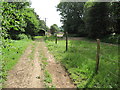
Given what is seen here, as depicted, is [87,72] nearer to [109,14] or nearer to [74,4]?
[109,14]

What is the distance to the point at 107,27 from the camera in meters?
21.8

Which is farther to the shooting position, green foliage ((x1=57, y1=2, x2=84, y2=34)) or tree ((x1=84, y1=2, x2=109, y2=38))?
green foliage ((x1=57, y1=2, x2=84, y2=34))

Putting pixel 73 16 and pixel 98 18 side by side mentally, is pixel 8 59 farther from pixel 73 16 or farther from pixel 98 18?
pixel 73 16

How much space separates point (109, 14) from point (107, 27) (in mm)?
2615

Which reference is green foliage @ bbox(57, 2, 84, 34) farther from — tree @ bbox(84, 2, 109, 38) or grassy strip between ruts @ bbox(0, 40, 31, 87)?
grassy strip between ruts @ bbox(0, 40, 31, 87)

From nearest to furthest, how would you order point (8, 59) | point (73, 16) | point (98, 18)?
point (8, 59), point (98, 18), point (73, 16)

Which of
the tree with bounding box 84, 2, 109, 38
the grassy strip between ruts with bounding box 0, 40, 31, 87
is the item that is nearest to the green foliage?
the tree with bounding box 84, 2, 109, 38

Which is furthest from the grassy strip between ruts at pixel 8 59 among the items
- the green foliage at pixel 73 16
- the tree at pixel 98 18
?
the green foliage at pixel 73 16

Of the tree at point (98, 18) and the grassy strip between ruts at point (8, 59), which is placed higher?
the tree at point (98, 18)

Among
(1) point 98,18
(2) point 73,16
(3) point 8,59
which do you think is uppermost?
(2) point 73,16

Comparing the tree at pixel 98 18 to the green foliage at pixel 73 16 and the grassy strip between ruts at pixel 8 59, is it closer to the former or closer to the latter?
the green foliage at pixel 73 16

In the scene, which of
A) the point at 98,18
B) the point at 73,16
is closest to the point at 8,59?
the point at 98,18

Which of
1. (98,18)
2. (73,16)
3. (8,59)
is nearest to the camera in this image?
(8,59)

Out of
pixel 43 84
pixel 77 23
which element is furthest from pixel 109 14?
pixel 43 84
